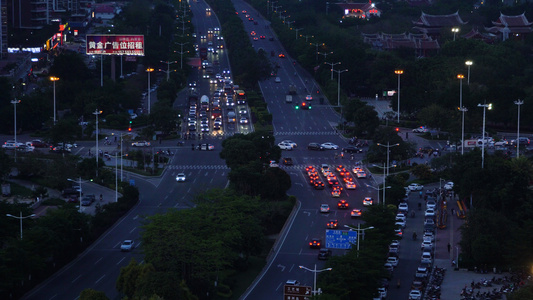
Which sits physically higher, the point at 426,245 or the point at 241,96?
the point at 241,96

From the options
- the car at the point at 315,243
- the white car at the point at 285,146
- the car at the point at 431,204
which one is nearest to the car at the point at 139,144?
the white car at the point at 285,146

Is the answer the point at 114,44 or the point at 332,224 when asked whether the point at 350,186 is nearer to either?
the point at 332,224

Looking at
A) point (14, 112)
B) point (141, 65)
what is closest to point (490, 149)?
point (14, 112)

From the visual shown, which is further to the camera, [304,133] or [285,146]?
[304,133]

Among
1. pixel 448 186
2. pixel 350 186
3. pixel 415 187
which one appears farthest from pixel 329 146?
pixel 448 186

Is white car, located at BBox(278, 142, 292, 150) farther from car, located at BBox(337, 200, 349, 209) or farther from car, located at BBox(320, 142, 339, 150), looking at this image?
car, located at BBox(337, 200, 349, 209)

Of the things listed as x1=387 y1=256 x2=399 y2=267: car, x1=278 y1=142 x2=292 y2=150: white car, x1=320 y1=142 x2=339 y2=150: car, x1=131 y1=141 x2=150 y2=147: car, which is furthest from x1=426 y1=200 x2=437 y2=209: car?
x1=131 y1=141 x2=150 y2=147: car

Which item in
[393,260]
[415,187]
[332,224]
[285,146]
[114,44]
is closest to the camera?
[393,260]

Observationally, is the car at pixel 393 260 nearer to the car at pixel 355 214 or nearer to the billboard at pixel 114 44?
the car at pixel 355 214
